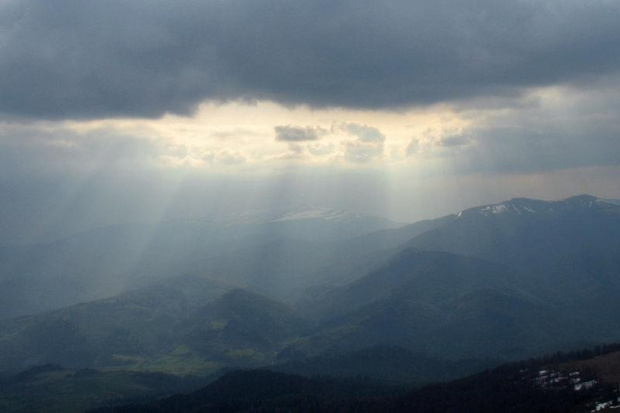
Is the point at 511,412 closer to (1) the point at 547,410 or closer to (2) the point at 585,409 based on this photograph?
(1) the point at 547,410

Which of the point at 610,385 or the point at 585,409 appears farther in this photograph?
the point at 610,385

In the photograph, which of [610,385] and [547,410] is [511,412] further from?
[610,385]

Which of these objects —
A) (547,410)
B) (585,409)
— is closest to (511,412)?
(547,410)

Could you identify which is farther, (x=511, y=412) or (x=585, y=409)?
(x=511, y=412)
